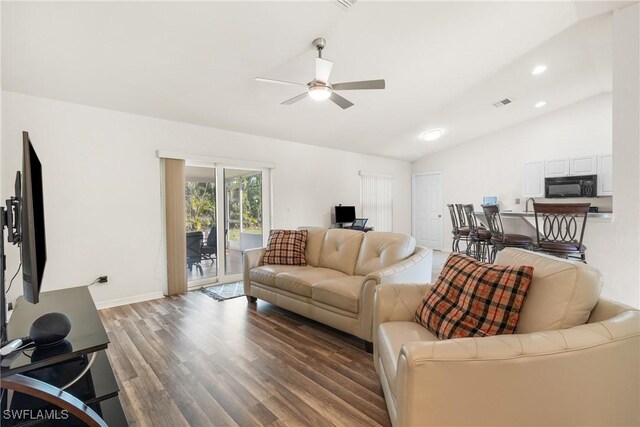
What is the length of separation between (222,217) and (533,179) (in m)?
6.10

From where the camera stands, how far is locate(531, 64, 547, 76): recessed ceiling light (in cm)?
401

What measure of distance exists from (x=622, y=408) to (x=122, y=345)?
128 inches

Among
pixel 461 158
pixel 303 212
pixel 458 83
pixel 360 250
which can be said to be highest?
pixel 458 83

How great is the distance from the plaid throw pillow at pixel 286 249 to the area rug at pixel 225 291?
763 mm

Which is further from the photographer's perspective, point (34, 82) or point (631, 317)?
point (34, 82)

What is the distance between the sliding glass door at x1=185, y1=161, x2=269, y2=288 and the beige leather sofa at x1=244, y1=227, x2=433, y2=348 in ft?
A: 3.85

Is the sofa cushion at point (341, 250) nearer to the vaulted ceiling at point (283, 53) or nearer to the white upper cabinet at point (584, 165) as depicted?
the vaulted ceiling at point (283, 53)

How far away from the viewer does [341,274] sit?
313 centimetres

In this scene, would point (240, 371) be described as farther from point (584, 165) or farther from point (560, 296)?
point (584, 165)

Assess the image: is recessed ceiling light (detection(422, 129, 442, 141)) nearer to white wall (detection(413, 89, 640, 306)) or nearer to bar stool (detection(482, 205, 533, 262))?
white wall (detection(413, 89, 640, 306))

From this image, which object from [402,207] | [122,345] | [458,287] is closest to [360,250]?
[458,287]

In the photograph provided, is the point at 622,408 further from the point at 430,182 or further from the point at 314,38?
the point at 430,182

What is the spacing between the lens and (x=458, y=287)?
1.60 m

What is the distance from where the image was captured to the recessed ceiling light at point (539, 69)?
4008mm
